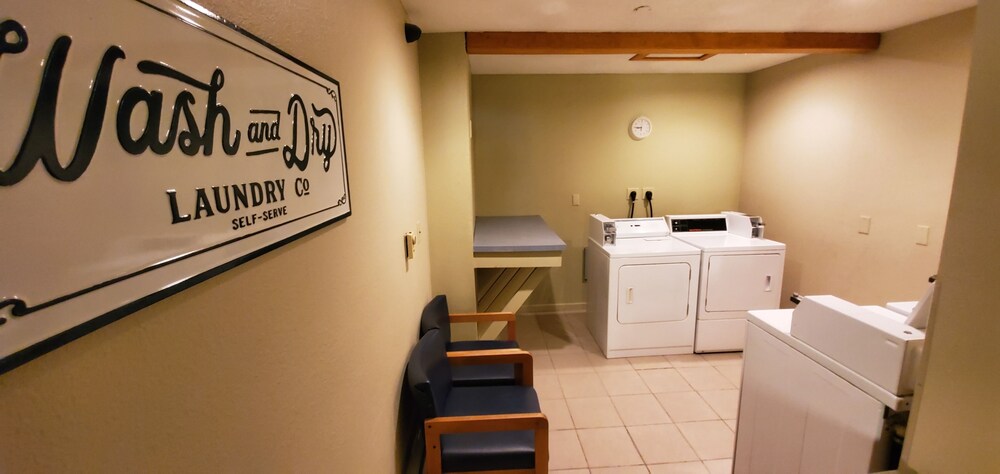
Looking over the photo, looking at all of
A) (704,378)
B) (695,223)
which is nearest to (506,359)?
(704,378)

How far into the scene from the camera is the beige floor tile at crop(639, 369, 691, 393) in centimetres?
270

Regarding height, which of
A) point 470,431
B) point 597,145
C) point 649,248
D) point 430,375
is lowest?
point 470,431

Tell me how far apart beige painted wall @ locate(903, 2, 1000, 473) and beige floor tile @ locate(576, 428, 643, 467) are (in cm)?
141

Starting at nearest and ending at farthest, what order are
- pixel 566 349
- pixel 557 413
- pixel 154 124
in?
pixel 154 124 < pixel 557 413 < pixel 566 349

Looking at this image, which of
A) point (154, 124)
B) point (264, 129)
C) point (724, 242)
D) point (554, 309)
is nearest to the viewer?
point (154, 124)

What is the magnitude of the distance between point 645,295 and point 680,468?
125 cm

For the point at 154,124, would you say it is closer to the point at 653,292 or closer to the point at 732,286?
the point at 653,292

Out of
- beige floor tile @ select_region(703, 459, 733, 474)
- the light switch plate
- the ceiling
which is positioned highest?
the ceiling

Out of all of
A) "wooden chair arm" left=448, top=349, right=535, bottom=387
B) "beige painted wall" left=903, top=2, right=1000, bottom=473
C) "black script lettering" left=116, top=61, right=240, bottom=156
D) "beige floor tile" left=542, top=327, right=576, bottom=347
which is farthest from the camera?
"beige floor tile" left=542, top=327, right=576, bottom=347

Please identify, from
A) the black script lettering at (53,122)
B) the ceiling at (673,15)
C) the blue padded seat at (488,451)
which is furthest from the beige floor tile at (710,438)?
the black script lettering at (53,122)

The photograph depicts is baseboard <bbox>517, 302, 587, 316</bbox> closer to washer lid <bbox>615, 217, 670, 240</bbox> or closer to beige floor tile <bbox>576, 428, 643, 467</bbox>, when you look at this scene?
washer lid <bbox>615, 217, 670, 240</bbox>

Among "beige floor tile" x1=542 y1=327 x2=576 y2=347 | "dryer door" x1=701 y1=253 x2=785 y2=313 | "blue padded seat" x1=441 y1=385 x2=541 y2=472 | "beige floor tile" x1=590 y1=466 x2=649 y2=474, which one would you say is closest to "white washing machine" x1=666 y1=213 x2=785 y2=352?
"dryer door" x1=701 y1=253 x2=785 y2=313

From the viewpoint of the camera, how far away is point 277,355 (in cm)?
76

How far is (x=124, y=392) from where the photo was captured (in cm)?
44
